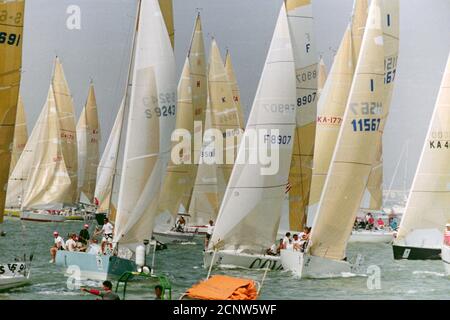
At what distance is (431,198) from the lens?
19609 millimetres

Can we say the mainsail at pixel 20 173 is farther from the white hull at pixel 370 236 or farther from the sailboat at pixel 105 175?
the white hull at pixel 370 236

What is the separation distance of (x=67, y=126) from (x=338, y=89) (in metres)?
12.8

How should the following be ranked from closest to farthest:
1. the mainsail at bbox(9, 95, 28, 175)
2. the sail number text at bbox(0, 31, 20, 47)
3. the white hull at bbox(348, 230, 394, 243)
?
1. the sail number text at bbox(0, 31, 20, 47)
2. the white hull at bbox(348, 230, 394, 243)
3. the mainsail at bbox(9, 95, 28, 175)

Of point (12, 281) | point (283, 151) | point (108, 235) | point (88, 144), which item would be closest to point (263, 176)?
point (283, 151)

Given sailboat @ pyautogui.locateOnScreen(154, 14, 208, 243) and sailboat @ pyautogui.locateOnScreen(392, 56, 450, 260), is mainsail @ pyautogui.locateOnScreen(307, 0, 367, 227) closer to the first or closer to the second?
sailboat @ pyautogui.locateOnScreen(392, 56, 450, 260)

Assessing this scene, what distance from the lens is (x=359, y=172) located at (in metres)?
16.4

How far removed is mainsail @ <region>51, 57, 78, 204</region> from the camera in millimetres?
32250

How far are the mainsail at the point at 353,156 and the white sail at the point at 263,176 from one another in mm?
1116

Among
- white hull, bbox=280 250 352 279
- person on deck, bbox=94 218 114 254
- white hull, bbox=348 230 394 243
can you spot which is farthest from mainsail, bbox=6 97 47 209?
white hull, bbox=280 250 352 279

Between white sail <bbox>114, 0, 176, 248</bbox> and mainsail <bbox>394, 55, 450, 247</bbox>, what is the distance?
19.5 ft

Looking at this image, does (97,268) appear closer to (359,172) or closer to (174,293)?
(174,293)

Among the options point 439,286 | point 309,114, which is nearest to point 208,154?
point 309,114

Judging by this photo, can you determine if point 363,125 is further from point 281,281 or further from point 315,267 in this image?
point 281,281

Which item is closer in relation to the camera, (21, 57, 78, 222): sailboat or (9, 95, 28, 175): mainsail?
(21, 57, 78, 222): sailboat
